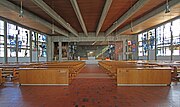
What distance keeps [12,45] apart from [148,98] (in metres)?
15.3

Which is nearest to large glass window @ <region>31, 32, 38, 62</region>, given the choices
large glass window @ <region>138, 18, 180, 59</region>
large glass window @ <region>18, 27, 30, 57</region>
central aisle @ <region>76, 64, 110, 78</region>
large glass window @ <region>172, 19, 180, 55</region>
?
large glass window @ <region>18, 27, 30, 57</region>

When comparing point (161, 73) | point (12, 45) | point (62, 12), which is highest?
point (62, 12)

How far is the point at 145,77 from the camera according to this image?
6422mm

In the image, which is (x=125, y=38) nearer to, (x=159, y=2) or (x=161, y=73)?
(x=159, y=2)

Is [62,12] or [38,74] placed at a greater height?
[62,12]

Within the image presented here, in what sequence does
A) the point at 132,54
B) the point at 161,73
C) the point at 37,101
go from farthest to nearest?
the point at 132,54 < the point at 161,73 < the point at 37,101

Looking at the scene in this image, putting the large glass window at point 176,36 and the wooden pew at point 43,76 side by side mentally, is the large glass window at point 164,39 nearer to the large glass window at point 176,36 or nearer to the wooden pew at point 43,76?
the large glass window at point 176,36

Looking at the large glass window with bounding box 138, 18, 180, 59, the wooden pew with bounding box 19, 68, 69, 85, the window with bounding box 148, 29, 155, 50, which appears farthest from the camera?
the window with bounding box 148, 29, 155, 50

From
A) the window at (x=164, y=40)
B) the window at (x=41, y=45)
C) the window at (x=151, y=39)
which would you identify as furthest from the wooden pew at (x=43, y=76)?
the window at (x=41, y=45)

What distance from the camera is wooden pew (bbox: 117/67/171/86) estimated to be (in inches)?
251

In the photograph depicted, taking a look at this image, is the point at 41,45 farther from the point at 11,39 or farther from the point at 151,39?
the point at 151,39

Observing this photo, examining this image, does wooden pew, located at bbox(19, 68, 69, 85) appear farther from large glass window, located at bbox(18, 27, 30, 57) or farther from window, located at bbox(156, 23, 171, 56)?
window, located at bbox(156, 23, 171, 56)

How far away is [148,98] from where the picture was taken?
454cm

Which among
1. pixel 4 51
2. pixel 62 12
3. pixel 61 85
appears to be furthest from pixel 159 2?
pixel 4 51
